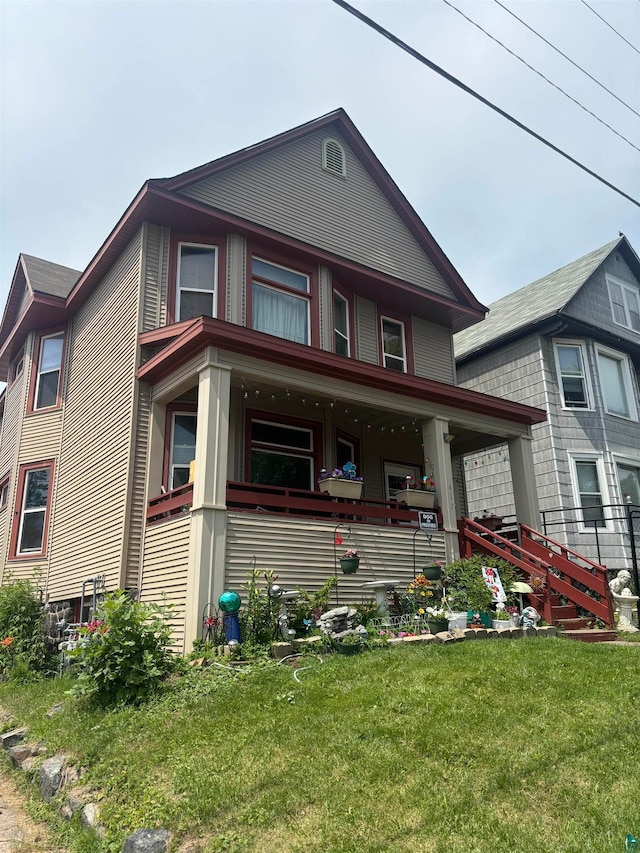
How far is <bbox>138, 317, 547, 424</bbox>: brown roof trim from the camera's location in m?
9.74

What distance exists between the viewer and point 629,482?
1834cm

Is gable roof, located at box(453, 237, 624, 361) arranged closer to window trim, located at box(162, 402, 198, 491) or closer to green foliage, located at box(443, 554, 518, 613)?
green foliage, located at box(443, 554, 518, 613)

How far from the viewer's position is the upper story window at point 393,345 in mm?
15102

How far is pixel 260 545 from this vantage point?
9625 millimetres

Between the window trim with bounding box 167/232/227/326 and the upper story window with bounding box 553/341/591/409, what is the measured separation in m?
10.0

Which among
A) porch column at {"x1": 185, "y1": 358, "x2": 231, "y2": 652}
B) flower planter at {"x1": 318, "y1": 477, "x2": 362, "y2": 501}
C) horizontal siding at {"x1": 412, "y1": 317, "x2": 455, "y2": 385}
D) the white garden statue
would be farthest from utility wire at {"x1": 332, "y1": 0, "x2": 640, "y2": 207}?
horizontal siding at {"x1": 412, "y1": 317, "x2": 455, "y2": 385}

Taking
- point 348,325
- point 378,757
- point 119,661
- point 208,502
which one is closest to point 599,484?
point 348,325

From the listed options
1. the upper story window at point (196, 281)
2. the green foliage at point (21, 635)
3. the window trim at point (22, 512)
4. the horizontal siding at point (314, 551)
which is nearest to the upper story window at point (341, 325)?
the upper story window at point (196, 281)

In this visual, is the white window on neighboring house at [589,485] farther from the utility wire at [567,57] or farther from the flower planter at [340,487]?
the utility wire at [567,57]

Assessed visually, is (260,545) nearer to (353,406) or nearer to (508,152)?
(353,406)

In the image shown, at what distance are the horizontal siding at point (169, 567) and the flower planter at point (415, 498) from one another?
13.4 ft

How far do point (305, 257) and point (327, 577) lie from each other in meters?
6.44

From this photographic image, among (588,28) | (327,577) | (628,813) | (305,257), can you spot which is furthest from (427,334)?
(628,813)

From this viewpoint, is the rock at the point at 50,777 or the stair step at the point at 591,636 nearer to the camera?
the rock at the point at 50,777
